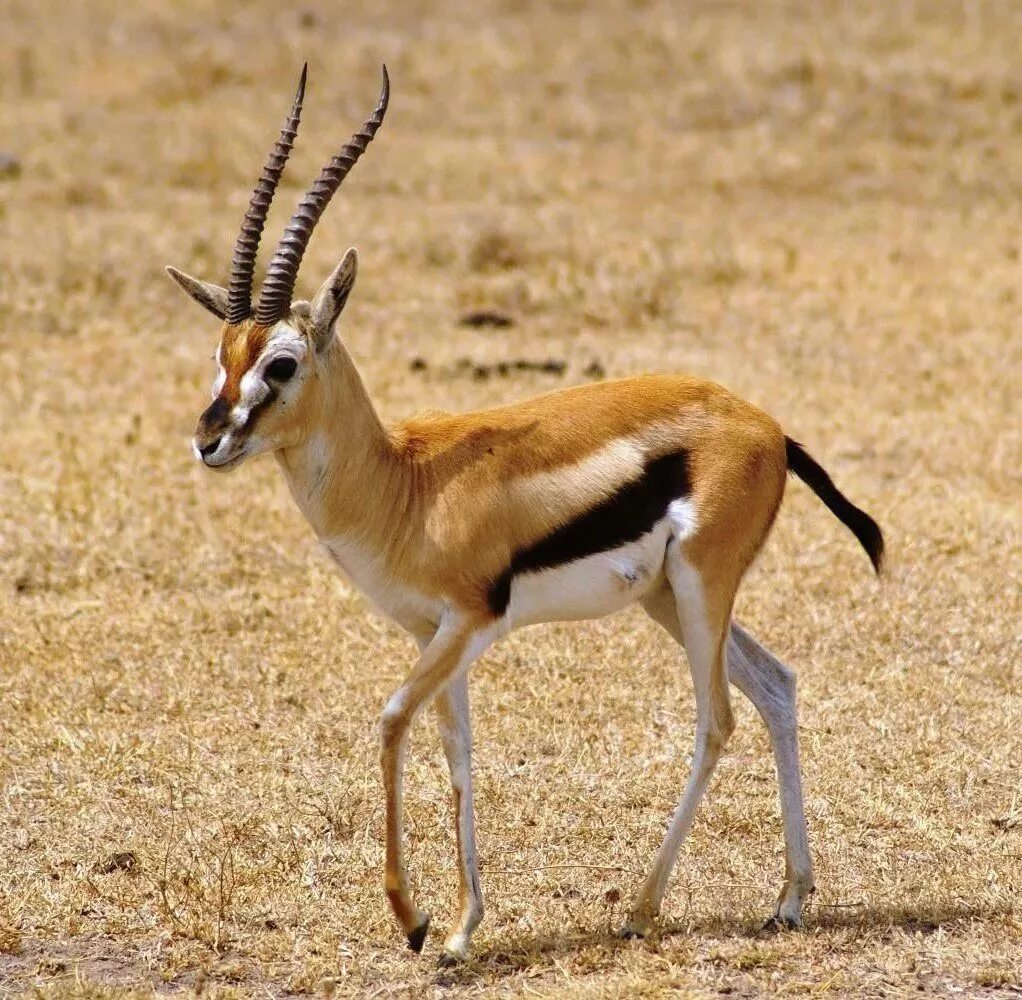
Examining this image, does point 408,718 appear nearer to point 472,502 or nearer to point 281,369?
point 472,502

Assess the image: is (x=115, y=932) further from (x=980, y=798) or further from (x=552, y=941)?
(x=980, y=798)

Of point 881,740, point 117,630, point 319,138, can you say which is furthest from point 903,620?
point 319,138

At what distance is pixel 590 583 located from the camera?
4.98 m

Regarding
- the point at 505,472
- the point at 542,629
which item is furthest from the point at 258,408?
the point at 542,629

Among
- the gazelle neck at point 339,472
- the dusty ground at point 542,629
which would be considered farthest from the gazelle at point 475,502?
the dusty ground at point 542,629

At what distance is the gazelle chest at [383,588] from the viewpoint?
492cm

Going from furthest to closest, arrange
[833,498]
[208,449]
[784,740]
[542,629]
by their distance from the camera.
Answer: [542,629], [833,498], [784,740], [208,449]

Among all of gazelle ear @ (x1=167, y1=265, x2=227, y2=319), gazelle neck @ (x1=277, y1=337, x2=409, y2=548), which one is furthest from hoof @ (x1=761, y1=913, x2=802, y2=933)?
gazelle ear @ (x1=167, y1=265, x2=227, y2=319)

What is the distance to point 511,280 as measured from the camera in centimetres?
1272

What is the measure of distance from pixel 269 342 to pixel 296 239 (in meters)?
0.33

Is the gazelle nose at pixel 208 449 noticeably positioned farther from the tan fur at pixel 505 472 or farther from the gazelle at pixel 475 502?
the tan fur at pixel 505 472

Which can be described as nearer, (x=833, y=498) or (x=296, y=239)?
(x=296, y=239)

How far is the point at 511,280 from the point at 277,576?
5273 mm

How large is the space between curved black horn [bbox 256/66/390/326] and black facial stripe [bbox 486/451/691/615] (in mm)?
963
